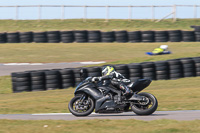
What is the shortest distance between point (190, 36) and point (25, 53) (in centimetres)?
1192

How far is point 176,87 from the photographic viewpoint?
580 inches

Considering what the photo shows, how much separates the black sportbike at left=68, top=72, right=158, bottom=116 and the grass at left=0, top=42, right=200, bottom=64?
13513mm

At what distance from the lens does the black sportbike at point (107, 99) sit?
9094 mm

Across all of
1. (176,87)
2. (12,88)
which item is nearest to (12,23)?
(12,88)

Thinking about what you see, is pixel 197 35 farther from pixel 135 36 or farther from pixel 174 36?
pixel 135 36

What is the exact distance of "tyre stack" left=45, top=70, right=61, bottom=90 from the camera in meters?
15.4

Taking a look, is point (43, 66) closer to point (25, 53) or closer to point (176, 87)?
point (25, 53)

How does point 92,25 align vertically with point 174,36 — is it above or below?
above

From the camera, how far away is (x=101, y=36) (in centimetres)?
2834

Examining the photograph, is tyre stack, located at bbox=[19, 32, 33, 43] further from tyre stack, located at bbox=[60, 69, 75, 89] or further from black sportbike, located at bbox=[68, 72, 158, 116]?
black sportbike, located at bbox=[68, 72, 158, 116]

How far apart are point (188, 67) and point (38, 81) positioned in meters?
6.44

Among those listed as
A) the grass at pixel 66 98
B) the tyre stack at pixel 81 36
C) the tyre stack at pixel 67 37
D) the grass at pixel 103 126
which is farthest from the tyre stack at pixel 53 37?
the grass at pixel 103 126

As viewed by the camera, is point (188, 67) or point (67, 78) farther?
point (188, 67)

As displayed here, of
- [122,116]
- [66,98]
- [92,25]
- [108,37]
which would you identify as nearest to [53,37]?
[108,37]
